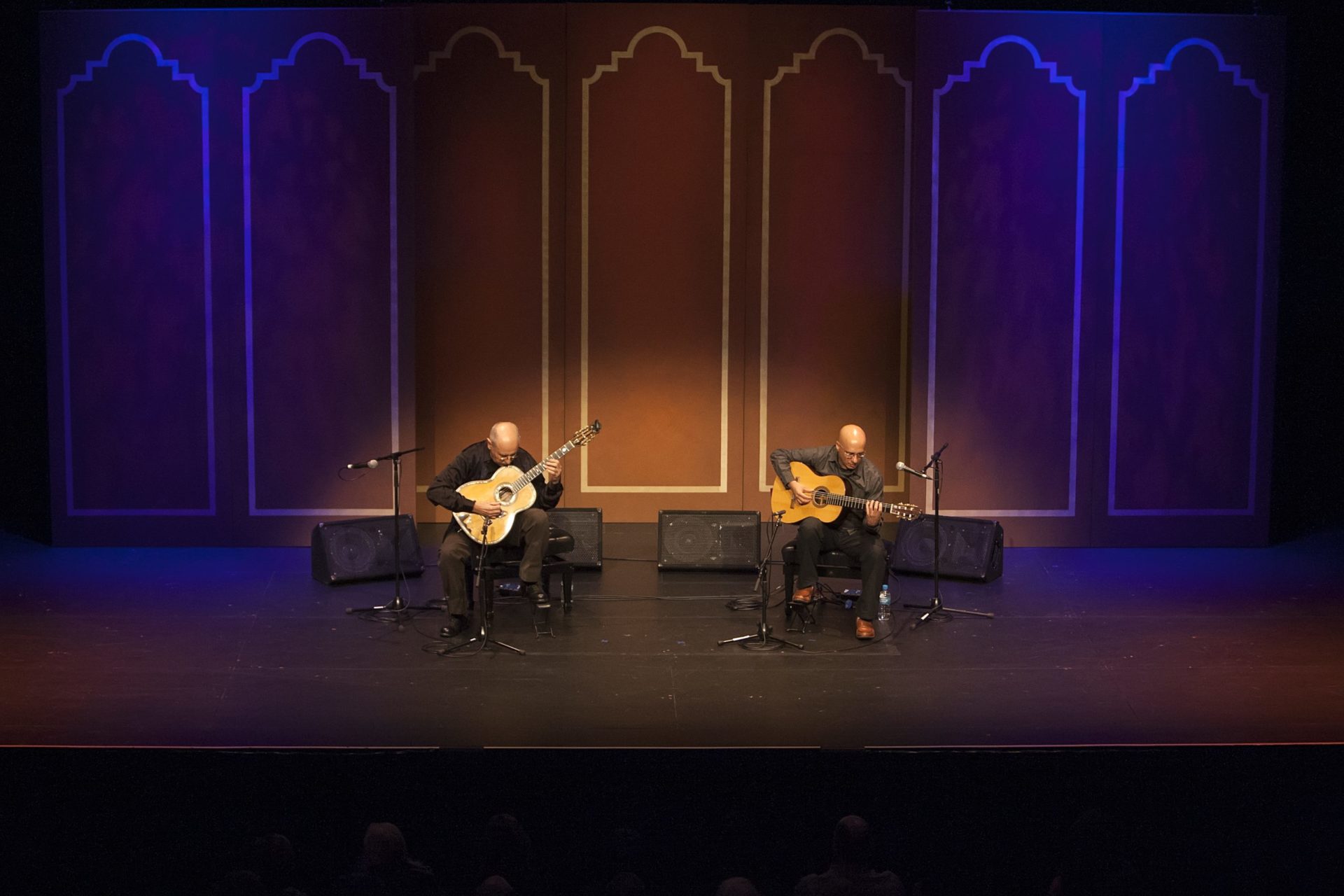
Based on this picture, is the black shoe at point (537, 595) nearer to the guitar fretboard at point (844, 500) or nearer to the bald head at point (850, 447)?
the guitar fretboard at point (844, 500)

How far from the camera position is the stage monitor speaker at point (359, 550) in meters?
7.45

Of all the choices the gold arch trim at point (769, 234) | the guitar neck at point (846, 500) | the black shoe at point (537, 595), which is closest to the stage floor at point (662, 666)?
the black shoe at point (537, 595)

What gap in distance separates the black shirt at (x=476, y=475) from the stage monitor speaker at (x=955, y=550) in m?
2.25

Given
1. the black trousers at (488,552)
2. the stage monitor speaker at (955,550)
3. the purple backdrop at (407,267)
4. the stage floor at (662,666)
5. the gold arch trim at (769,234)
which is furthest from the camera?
the gold arch trim at (769,234)

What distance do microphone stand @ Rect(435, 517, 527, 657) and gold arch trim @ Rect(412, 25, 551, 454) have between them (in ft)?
8.54

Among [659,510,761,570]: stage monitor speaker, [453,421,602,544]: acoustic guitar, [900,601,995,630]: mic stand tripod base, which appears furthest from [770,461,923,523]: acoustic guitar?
[453,421,602,544]: acoustic guitar

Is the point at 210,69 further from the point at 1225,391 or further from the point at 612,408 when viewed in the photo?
the point at 1225,391

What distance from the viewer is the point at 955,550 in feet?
25.3

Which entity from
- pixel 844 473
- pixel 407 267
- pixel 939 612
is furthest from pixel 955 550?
pixel 407 267

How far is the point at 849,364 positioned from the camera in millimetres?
9172

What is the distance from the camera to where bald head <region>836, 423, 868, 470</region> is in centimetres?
674

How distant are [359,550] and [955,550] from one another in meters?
3.48

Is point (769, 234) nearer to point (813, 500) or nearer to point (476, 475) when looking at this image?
point (813, 500)

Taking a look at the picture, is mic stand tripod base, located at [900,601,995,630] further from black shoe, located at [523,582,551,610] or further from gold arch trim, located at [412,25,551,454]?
gold arch trim, located at [412,25,551,454]
